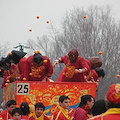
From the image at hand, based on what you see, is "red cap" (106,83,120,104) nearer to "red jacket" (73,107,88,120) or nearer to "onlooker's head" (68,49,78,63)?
"red jacket" (73,107,88,120)

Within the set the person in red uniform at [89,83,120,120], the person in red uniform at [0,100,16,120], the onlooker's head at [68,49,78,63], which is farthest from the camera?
the onlooker's head at [68,49,78,63]

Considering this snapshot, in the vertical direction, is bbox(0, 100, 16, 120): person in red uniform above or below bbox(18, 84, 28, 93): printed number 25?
below

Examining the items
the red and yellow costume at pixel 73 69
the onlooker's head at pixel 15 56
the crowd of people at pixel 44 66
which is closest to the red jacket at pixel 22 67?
the crowd of people at pixel 44 66

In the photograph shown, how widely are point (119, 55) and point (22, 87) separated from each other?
20.2m

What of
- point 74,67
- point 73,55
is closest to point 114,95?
point 73,55

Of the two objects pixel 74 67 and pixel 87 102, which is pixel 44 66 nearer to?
pixel 74 67

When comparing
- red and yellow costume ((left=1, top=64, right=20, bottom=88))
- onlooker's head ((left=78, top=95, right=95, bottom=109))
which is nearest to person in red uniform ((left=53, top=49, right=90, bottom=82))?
red and yellow costume ((left=1, top=64, right=20, bottom=88))

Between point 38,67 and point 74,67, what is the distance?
2.76 ft

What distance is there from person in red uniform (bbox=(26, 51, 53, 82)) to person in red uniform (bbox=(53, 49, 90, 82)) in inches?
16.9

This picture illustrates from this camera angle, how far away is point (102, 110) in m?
7.49

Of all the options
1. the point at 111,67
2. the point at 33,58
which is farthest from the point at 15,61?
the point at 111,67

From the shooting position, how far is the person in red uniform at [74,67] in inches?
454

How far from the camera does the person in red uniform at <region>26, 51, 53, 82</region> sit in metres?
11.6

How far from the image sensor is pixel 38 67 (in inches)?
463
